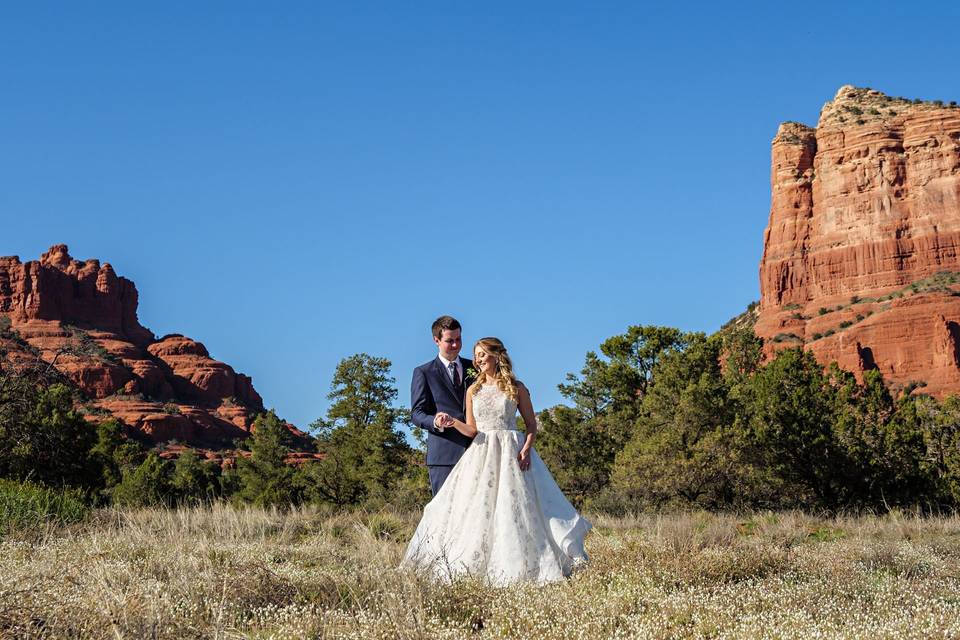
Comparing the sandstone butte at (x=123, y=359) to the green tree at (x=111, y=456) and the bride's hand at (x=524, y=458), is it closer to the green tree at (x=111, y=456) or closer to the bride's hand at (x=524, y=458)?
the green tree at (x=111, y=456)

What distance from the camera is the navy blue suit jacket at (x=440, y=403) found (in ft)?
28.7

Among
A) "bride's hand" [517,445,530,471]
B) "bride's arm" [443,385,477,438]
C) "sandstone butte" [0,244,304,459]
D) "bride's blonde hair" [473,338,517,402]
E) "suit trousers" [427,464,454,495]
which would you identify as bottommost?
"suit trousers" [427,464,454,495]

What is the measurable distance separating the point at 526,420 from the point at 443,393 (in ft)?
2.95

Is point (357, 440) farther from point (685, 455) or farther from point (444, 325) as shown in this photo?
point (444, 325)

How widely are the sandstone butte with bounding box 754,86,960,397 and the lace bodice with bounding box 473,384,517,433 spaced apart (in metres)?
98.0

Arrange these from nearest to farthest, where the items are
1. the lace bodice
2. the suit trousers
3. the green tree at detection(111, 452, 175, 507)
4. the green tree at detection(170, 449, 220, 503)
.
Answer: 1. the lace bodice
2. the suit trousers
3. the green tree at detection(111, 452, 175, 507)
4. the green tree at detection(170, 449, 220, 503)

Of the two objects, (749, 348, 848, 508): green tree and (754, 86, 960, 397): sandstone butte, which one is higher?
(754, 86, 960, 397): sandstone butte

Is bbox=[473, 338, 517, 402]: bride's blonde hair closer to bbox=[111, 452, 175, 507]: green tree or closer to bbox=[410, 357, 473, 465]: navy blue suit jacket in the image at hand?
bbox=[410, 357, 473, 465]: navy blue suit jacket

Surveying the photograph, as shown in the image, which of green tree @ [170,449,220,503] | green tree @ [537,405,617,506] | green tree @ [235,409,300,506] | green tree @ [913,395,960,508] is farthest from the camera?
green tree @ [170,449,220,503]

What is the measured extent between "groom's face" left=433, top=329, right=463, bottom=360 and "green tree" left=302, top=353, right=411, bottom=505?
32695 mm

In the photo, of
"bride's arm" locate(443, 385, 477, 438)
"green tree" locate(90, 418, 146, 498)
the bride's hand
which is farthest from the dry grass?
"green tree" locate(90, 418, 146, 498)

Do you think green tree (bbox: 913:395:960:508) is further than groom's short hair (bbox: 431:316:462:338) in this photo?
Yes

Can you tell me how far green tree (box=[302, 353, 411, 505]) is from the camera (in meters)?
41.4

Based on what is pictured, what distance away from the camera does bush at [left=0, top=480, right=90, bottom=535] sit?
10.3 metres
